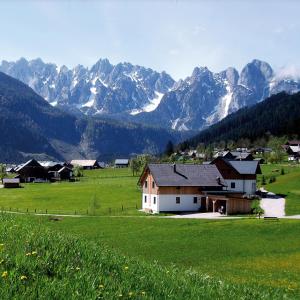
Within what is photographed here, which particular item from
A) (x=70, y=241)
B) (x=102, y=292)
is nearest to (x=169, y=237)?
(x=70, y=241)

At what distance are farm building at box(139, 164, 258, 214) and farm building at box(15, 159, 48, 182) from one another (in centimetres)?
11266

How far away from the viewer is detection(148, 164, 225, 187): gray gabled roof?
86250 millimetres

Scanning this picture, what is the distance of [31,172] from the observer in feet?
642

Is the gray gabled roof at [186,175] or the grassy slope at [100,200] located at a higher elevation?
the gray gabled roof at [186,175]

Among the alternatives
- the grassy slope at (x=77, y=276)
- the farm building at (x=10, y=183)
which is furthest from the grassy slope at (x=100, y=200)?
the grassy slope at (x=77, y=276)

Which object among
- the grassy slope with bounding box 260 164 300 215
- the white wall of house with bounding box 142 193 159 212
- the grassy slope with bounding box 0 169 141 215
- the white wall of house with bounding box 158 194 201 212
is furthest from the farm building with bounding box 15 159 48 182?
the white wall of house with bounding box 158 194 201 212

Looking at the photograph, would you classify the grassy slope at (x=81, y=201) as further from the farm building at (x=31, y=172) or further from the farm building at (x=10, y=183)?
the farm building at (x=31, y=172)

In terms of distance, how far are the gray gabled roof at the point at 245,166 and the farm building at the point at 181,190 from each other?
11.6 m

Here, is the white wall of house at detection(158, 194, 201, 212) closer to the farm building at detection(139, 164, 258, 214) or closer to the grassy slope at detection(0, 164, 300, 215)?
the farm building at detection(139, 164, 258, 214)

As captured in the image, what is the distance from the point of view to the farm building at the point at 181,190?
84.1m

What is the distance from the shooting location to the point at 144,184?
91.6 metres

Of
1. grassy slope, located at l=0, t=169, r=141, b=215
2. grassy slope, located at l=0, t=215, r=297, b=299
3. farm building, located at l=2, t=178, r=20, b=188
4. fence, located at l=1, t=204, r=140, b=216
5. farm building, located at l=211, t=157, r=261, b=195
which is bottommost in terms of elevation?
fence, located at l=1, t=204, r=140, b=216

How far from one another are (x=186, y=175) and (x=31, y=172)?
118719mm

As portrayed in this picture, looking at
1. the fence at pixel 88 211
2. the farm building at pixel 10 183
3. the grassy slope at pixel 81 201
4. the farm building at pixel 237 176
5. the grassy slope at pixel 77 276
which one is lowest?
the fence at pixel 88 211
